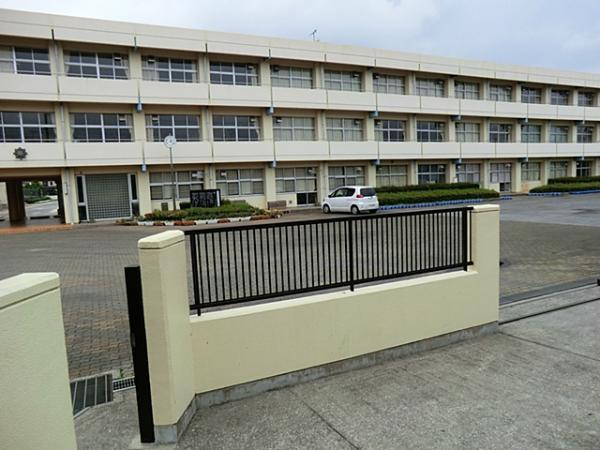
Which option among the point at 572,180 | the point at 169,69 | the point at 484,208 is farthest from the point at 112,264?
the point at 572,180

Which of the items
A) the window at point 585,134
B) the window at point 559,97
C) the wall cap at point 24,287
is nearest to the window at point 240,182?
the wall cap at point 24,287

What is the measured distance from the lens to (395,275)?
195 inches

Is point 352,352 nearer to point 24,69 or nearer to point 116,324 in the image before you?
point 116,324

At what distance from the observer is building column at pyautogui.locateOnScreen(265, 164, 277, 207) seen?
1131 inches

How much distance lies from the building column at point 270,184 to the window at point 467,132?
17.0 meters

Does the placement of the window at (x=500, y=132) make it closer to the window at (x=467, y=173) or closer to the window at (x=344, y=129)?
the window at (x=467, y=173)

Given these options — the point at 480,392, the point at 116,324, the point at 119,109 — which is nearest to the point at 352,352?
the point at 480,392

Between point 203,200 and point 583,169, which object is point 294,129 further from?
point 583,169

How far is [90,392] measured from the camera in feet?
13.7

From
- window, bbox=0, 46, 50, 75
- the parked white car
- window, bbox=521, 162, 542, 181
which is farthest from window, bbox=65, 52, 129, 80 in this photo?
window, bbox=521, 162, 542, 181

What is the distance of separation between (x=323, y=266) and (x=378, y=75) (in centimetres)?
3066

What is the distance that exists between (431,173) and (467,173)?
4136 millimetres

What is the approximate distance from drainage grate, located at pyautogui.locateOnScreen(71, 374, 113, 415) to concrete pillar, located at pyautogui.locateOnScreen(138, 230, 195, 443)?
967mm

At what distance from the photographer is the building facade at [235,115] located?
2280 centimetres
